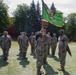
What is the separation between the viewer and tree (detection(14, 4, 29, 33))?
84000 mm

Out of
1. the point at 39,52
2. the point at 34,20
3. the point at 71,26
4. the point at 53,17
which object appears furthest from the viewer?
the point at 71,26

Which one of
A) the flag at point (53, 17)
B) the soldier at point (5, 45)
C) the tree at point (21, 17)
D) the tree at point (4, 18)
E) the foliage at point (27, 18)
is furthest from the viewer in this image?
the tree at point (21, 17)

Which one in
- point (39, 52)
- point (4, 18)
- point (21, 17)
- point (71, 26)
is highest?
point (39, 52)

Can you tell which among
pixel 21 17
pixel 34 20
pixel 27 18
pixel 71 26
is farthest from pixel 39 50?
pixel 71 26

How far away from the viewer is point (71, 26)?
97.8 meters

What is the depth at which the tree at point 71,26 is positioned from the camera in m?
93.2

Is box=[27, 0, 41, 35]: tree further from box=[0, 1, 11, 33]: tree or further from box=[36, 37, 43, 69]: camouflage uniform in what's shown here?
box=[36, 37, 43, 69]: camouflage uniform

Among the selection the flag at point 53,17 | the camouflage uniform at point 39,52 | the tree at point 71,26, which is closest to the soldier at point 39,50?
the camouflage uniform at point 39,52

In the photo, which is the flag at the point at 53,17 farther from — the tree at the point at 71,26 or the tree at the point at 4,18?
the tree at the point at 71,26

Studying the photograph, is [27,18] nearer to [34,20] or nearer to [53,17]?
[34,20]

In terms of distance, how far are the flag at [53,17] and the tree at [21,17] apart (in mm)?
68670

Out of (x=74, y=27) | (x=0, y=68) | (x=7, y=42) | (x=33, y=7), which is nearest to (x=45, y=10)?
(x=0, y=68)

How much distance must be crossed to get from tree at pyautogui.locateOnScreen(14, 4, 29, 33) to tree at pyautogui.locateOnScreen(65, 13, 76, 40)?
16.4 metres

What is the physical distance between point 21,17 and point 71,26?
1995 centimetres
